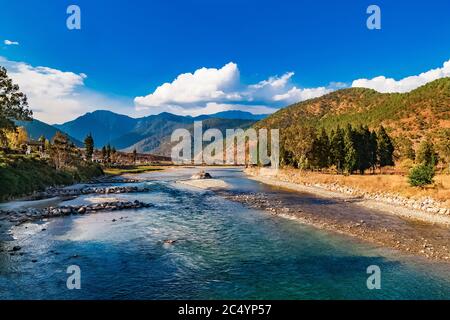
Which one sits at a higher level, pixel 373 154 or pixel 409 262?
pixel 373 154

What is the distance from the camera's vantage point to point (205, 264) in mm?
23734

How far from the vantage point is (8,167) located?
197 ft

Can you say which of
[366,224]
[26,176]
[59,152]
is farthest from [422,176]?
[59,152]

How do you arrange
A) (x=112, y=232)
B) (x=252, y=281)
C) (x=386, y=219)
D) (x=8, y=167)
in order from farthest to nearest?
(x=8, y=167) → (x=386, y=219) → (x=112, y=232) → (x=252, y=281)

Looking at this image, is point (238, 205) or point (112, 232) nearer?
point (112, 232)

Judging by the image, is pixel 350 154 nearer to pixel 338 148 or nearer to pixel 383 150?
pixel 338 148

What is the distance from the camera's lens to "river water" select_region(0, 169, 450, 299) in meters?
19.2

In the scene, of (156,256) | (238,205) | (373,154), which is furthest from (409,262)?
(373,154)

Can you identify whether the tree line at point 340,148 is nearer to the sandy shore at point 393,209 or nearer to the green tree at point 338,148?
the green tree at point 338,148

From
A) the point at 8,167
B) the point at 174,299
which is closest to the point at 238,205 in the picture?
the point at 174,299

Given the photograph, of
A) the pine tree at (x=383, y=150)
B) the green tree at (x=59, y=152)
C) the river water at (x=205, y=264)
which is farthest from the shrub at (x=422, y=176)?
the green tree at (x=59, y=152)
